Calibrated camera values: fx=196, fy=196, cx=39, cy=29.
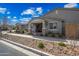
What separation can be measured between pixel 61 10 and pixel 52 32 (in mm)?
3598

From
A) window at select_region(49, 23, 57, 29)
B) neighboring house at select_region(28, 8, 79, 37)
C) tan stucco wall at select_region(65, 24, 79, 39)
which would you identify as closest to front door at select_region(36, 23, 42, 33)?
neighboring house at select_region(28, 8, 79, 37)

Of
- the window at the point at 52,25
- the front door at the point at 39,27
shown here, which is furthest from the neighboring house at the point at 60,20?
the front door at the point at 39,27

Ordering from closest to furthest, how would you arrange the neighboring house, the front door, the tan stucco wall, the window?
the tan stucco wall → the neighboring house → the window → the front door

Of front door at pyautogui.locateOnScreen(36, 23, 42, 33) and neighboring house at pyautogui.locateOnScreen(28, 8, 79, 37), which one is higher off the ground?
neighboring house at pyautogui.locateOnScreen(28, 8, 79, 37)

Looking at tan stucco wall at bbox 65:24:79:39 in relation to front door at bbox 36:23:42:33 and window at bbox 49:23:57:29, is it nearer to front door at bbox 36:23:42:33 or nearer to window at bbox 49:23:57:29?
window at bbox 49:23:57:29

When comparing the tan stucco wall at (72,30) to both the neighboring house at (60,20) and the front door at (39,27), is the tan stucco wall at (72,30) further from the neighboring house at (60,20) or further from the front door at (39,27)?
the front door at (39,27)

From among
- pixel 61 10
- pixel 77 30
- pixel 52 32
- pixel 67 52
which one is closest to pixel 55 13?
pixel 61 10

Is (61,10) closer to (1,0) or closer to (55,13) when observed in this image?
(55,13)

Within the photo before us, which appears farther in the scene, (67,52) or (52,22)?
(52,22)

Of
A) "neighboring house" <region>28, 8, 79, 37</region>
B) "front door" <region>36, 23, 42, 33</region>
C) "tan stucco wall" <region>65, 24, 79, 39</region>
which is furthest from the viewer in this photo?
"front door" <region>36, 23, 42, 33</region>

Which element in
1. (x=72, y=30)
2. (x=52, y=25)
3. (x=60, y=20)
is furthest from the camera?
(x=52, y=25)

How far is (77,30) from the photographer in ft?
80.2

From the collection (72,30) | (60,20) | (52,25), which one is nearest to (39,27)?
(52,25)

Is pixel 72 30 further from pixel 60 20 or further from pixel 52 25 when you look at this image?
pixel 52 25
